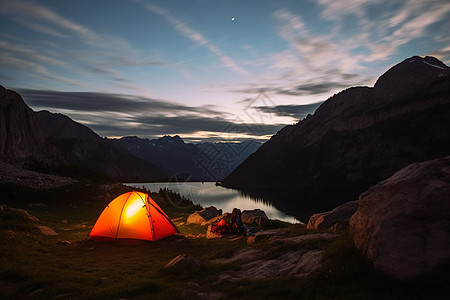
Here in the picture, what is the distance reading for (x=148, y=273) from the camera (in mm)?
11469

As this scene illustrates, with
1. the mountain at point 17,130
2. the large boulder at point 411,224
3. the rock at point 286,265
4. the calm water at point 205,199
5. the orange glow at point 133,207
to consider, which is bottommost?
the calm water at point 205,199

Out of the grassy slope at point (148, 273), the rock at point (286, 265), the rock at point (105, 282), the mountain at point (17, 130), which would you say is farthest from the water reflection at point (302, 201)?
the mountain at point (17, 130)

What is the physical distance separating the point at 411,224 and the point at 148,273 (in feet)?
30.9

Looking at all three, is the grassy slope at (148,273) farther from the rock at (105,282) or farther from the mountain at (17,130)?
the mountain at (17,130)

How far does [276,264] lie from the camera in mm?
10672

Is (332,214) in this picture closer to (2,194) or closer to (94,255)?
(94,255)

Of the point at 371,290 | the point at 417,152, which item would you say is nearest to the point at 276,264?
the point at 371,290

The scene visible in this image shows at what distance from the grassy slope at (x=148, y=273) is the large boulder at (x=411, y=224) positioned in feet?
1.52

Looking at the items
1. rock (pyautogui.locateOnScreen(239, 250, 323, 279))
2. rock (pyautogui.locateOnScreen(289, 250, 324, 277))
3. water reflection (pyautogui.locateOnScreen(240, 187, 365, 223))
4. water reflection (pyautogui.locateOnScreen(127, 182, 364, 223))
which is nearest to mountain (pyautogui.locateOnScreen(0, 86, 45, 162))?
water reflection (pyautogui.locateOnScreen(127, 182, 364, 223))

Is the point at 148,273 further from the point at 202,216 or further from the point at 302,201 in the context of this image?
the point at 302,201

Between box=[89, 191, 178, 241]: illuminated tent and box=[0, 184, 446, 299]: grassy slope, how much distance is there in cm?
83

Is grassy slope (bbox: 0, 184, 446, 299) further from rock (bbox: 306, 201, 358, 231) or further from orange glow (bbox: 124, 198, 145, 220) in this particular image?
rock (bbox: 306, 201, 358, 231)

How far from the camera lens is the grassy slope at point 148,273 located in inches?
308

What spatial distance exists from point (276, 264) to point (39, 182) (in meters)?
38.9
